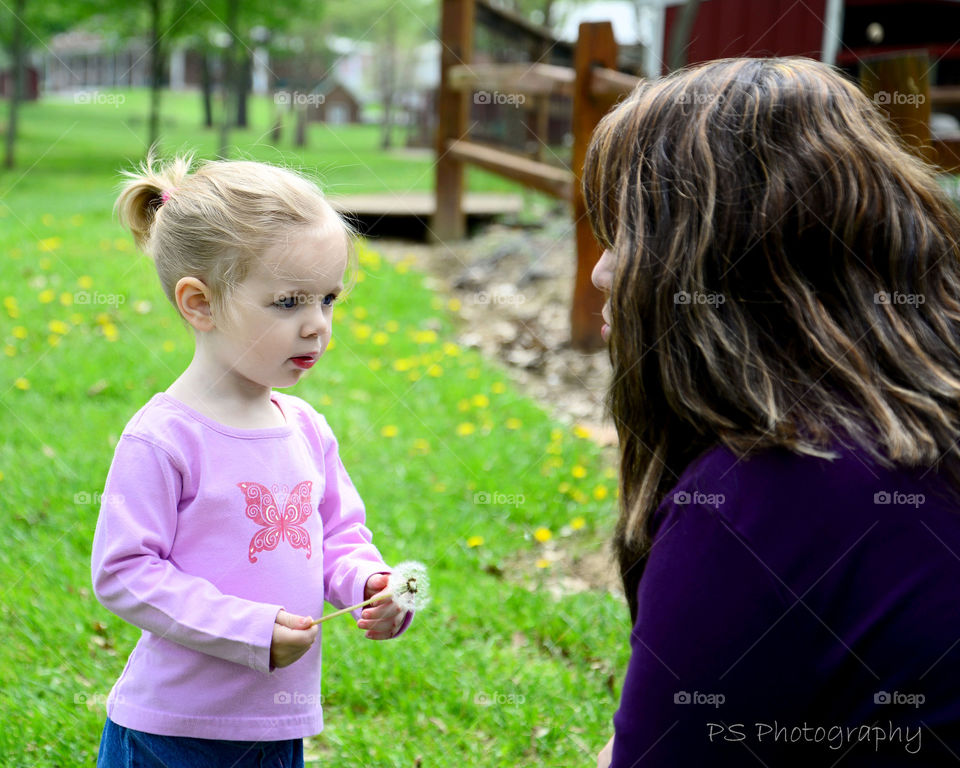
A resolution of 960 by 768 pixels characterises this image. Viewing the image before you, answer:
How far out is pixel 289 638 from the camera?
53.6 inches

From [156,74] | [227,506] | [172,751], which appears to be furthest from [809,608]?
[156,74]

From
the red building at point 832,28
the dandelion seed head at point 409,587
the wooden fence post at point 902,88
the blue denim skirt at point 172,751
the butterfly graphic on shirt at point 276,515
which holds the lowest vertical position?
the blue denim skirt at point 172,751

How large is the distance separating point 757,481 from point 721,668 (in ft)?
0.71

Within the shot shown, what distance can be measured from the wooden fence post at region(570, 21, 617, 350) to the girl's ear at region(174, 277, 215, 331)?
343 centimetres

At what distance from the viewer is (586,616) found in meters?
2.70

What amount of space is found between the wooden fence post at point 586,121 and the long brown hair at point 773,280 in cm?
345

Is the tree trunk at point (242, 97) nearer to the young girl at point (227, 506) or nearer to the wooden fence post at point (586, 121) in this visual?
the wooden fence post at point (586, 121)

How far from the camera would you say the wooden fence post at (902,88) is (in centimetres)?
287

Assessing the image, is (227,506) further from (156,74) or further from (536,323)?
(156,74)

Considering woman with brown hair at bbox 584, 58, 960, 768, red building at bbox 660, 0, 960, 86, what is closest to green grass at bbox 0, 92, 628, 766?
woman with brown hair at bbox 584, 58, 960, 768

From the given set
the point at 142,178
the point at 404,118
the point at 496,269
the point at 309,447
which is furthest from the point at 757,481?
the point at 404,118

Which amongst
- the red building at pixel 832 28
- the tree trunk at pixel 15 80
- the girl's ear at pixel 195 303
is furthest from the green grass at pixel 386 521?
the tree trunk at pixel 15 80

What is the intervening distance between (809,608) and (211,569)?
83 cm

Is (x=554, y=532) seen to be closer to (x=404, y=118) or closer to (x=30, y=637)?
(x=30, y=637)
